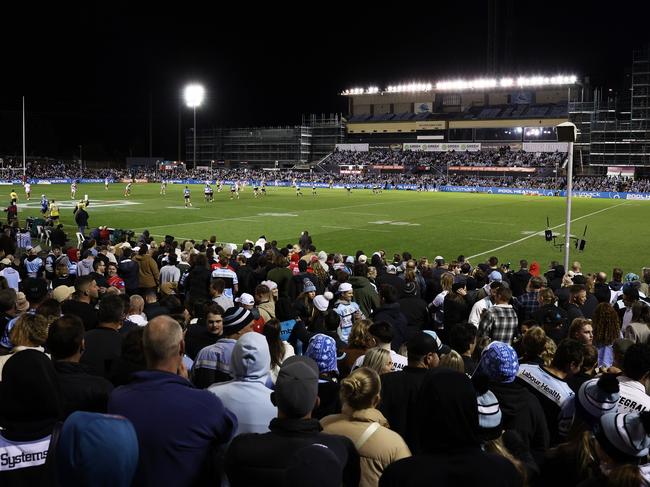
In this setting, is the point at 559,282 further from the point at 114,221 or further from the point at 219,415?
the point at 114,221

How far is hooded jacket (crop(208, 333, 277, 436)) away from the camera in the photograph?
3943mm

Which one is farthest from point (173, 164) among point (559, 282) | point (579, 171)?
point (559, 282)

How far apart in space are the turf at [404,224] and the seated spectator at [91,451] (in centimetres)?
2220

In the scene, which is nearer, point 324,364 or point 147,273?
point 324,364

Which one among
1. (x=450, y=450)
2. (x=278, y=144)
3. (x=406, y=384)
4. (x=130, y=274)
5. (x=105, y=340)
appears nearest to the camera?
(x=450, y=450)

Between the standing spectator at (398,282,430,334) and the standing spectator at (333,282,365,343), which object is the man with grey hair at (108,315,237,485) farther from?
the standing spectator at (398,282,430,334)

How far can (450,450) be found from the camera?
2953 millimetres

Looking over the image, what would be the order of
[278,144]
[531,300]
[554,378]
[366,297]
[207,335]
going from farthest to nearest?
[278,144] → [366,297] → [531,300] → [207,335] → [554,378]

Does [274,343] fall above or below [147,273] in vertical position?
above

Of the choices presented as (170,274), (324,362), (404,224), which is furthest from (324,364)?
(404,224)

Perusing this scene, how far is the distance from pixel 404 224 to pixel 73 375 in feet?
107

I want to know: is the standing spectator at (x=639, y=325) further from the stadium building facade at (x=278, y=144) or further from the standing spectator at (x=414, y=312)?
the stadium building facade at (x=278, y=144)

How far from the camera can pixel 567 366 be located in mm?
5242

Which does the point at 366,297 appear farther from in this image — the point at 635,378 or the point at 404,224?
the point at 404,224
